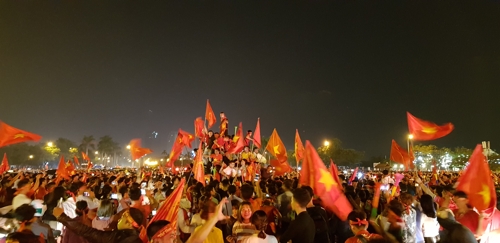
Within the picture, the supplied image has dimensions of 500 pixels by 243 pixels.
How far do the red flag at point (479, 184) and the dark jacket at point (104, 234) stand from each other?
540cm

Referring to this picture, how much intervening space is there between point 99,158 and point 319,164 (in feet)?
469

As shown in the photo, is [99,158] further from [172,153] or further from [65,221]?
[65,221]

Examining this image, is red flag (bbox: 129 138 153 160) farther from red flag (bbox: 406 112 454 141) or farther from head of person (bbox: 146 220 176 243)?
head of person (bbox: 146 220 176 243)

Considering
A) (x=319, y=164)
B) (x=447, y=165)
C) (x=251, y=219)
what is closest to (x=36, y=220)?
(x=251, y=219)

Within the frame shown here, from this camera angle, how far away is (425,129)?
1370 centimetres

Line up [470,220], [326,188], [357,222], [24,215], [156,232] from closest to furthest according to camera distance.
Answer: [156,232] → [24,215] → [357,222] → [470,220] → [326,188]

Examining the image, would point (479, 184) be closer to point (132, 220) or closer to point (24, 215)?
point (132, 220)

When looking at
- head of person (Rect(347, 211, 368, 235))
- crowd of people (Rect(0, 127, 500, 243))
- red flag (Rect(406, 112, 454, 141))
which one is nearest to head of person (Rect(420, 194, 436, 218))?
crowd of people (Rect(0, 127, 500, 243))

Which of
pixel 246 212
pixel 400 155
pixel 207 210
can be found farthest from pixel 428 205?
pixel 400 155

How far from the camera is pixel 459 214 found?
18.7ft

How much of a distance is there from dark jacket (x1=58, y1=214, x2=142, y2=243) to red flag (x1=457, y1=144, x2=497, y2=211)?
5.40 m

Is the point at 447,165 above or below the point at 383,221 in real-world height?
above

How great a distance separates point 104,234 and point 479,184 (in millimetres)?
5903

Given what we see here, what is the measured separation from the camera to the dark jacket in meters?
4.10
